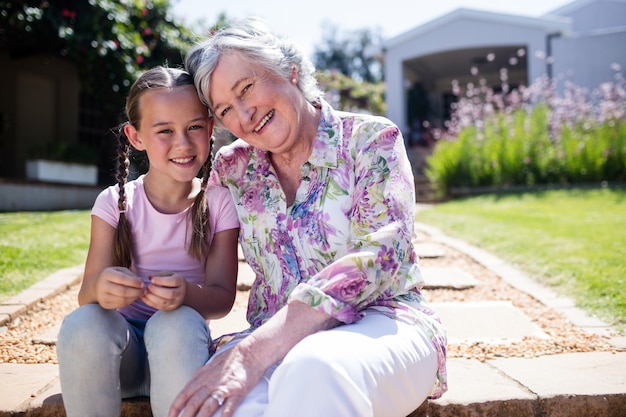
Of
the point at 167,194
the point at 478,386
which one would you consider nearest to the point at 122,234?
the point at 167,194

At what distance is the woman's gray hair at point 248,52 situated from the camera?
1728 mm

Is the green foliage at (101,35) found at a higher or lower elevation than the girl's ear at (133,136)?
higher

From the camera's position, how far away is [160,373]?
1487 mm

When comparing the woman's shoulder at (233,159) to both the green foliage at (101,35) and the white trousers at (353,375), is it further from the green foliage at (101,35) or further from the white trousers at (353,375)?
→ the green foliage at (101,35)

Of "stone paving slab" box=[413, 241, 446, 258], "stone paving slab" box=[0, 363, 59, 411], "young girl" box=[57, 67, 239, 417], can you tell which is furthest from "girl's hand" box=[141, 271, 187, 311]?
"stone paving slab" box=[413, 241, 446, 258]

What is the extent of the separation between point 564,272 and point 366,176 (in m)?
2.31

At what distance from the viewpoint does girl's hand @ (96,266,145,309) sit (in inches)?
61.2

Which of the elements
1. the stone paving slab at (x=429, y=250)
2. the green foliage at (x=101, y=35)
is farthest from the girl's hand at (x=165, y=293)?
the green foliage at (x=101, y=35)

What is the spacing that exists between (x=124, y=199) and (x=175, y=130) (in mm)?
279

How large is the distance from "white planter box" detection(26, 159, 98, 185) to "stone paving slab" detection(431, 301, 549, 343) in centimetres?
670

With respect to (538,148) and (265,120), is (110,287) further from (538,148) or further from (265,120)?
(538,148)

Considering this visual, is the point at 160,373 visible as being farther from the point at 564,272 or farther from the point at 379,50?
the point at 379,50

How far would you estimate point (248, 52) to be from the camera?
1727 mm

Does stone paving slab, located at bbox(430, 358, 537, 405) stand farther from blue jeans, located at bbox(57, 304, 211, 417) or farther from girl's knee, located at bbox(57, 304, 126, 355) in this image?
girl's knee, located at bbox(57, 304, 126, 355)
